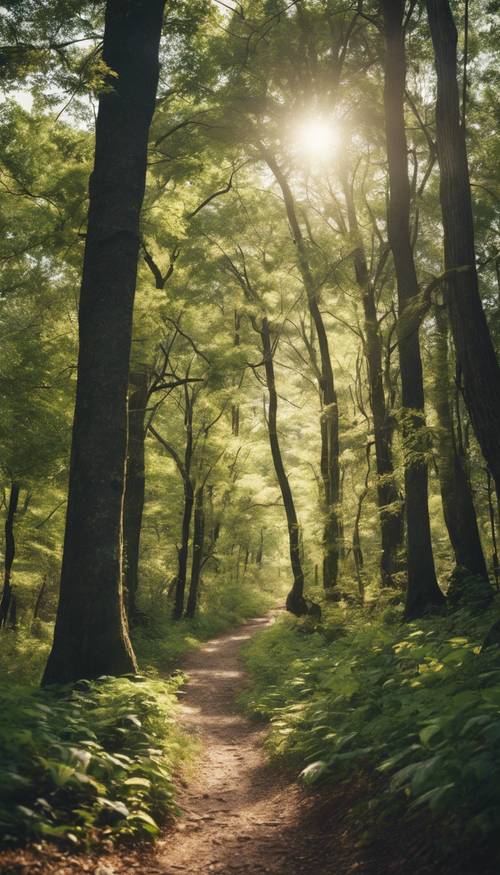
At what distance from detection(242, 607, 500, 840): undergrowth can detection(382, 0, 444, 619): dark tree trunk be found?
1038 millimetres

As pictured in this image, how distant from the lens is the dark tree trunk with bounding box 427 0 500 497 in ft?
21.9

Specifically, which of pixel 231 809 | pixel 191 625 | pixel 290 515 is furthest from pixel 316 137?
pixel 191 625

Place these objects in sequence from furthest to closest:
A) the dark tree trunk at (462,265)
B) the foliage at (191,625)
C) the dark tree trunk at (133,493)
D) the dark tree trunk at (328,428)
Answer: the dark tree trunk at (328,428) → the dark tree trunk at (133,493) → the foliage at (191,625) → the dark tree trunk at (462,265)

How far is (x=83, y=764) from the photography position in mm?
3697

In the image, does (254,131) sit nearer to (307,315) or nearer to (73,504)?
(307,315)

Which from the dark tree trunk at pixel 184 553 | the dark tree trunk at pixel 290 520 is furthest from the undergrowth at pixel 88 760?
the dark tree trunk at pixel 184 553

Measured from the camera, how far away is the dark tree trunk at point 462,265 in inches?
263

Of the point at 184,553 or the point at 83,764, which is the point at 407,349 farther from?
the point at 184,553

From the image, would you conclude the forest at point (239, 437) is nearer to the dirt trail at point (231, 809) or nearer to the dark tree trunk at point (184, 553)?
the dirt trail at point (231, 809)

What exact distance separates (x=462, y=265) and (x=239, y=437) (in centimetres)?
1771

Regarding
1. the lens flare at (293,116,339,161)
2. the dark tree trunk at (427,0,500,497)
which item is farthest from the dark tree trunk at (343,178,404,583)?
the dark tree trunk at (427,0,500,497)

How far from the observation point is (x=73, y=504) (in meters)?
6.61

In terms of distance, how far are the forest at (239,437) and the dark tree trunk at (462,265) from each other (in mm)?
32

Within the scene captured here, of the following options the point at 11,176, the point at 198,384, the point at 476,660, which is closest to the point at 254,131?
the point at 11,176
